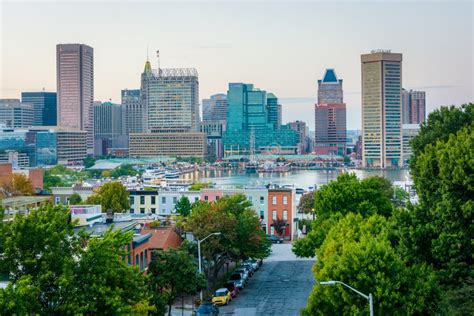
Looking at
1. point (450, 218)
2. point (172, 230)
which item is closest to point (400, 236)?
point (450, 218)

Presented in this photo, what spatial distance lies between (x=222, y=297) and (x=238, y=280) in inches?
198

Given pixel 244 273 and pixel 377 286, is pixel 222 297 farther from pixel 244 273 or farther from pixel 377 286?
pixel 377 286

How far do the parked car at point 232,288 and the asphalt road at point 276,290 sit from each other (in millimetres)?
279

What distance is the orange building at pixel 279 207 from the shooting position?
72.1 m

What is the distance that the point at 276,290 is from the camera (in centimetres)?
4306

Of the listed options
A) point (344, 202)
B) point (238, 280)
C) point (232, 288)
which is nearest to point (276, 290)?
point (238, 280)

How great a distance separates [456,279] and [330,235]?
382 inches

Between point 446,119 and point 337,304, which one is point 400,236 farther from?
point 446,119

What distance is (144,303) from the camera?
2503 centimetres

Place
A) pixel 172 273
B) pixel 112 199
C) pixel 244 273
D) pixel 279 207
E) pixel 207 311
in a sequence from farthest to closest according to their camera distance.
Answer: pixel 279 207 < pixel 112 199 < pixel 244 273 < pixel 172 273 < pixel 207 311

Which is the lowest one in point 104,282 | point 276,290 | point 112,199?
point 276,290

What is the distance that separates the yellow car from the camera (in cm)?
3875

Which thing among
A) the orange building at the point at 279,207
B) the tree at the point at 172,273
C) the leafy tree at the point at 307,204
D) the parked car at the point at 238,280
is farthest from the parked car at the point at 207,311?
the leafy tree at the point at 307,204

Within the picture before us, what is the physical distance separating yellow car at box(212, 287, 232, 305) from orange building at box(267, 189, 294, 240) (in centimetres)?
3213
